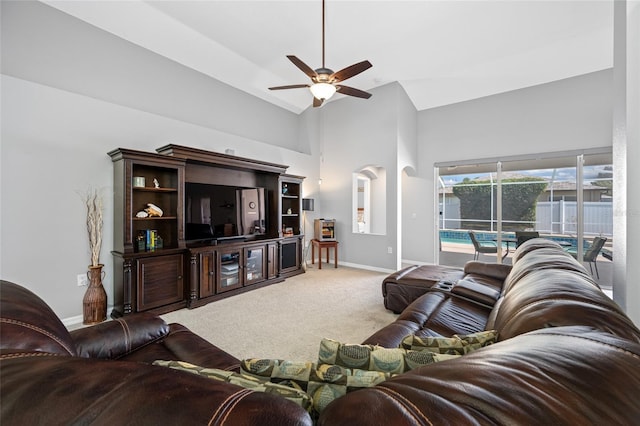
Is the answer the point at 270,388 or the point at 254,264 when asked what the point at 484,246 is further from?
the point at 270,388

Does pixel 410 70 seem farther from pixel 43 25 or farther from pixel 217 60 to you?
pixel 43 25

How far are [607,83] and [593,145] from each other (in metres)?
0.96

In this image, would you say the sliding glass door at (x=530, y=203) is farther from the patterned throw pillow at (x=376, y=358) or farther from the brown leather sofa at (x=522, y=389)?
the patterned throw pillow at (x=376, y=358)

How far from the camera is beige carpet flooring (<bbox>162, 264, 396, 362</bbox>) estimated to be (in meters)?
2.48

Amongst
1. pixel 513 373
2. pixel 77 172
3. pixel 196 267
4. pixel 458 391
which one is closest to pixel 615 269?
pixel 513 373

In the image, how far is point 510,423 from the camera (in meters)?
0.41

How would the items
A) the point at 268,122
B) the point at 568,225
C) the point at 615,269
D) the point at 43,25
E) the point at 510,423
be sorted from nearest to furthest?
the point at 510,423 → the point at 615,269 → the point at 43,25 → the point at 568,225 → the point at 268,122

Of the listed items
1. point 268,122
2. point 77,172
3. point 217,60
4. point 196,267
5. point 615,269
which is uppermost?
point 217,60

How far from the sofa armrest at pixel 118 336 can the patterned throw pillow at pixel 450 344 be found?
145 cm

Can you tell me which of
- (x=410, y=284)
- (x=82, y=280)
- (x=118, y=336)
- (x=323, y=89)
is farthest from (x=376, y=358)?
(x=82, y=280)

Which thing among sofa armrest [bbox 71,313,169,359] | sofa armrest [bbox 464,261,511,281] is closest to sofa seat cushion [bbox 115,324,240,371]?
sofa armrest [bbox 71,313,169,359]

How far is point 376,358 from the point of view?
0.88 meters

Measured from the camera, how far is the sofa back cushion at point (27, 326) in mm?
755

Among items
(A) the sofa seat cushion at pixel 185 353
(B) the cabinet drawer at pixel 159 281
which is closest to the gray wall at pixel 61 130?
(B) the cabinet drawer at pixel 159 281
